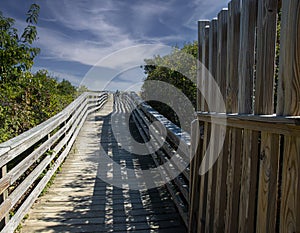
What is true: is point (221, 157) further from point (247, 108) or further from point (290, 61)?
point (290, 61)

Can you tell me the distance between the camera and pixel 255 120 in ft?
4.42

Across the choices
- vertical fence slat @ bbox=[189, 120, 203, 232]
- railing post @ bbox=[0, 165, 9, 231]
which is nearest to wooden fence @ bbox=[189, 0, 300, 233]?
vertical fence slat @ bbox=[189, 120, 203, 232]

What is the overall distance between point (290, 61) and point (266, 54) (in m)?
0.21

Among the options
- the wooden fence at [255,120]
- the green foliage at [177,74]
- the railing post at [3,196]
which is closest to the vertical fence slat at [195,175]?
the wooden fence at [255,120]

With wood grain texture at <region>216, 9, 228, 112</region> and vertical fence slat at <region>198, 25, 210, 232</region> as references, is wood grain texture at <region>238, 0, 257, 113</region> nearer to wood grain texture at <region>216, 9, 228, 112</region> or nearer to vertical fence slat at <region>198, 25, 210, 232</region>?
wood grain texture at <region>216, 9, 228, 112</region>

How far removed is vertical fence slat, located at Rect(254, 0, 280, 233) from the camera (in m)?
1.24

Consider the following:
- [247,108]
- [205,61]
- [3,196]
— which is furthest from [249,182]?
[3,196]

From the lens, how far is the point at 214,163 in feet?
6.40

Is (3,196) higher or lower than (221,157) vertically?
lower

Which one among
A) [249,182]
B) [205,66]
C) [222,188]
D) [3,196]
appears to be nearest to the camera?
[249,182]

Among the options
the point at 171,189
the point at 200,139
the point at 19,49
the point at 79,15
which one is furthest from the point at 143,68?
the point at 200,139

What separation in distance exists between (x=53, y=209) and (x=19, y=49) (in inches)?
112

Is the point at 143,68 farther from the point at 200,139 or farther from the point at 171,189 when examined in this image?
the point at 200,139

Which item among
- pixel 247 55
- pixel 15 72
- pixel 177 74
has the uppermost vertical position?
pixel 177 74
